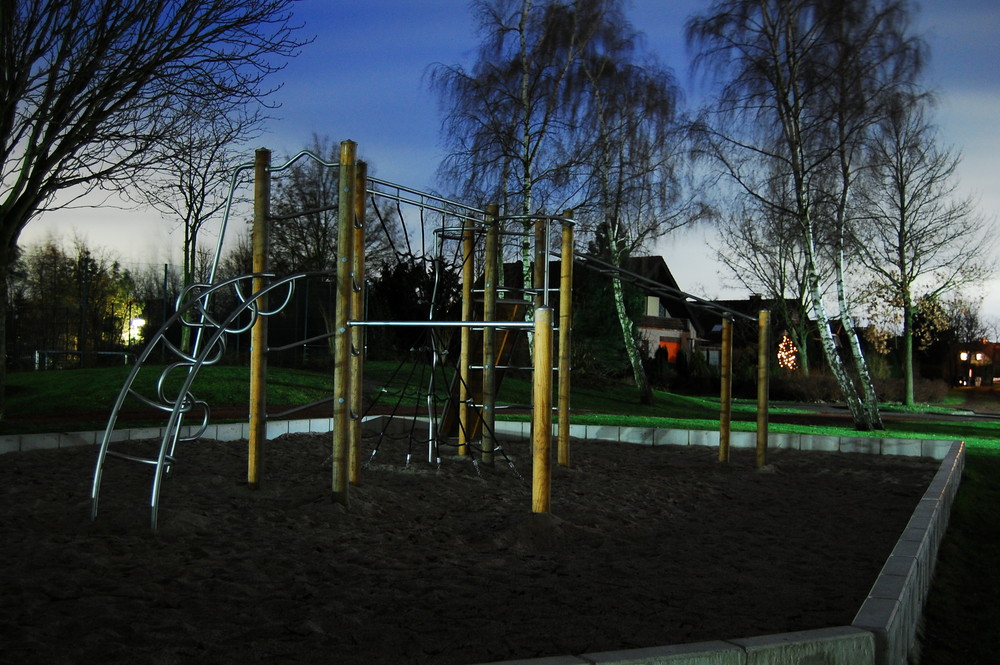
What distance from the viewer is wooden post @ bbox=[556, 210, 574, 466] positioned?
798cm

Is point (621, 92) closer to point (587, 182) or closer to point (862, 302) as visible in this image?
point (587, 182)

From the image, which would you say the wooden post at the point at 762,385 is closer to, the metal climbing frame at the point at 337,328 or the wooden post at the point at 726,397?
the wooden post at the point at 726,397

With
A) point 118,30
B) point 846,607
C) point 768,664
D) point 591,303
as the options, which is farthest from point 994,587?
point 591,303

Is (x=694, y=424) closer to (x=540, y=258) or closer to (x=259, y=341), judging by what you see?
(x=540, y=258)

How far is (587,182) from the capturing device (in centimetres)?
2158

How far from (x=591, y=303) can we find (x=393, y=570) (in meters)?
27.8

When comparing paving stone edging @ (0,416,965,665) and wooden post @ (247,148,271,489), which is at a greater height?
wooden post @ (247,148,271,489)

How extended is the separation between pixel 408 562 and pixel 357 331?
211cm

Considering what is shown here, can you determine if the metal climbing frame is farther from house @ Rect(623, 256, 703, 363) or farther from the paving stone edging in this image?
house @ Rect(623, 256, 703, 363)

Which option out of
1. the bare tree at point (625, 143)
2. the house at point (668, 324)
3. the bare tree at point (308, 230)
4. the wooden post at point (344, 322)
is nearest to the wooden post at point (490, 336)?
the wooden post at point (344, 322)

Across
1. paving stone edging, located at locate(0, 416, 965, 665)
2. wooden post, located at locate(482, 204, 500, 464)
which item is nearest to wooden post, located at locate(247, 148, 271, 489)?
wooden post, located at locate(482, 204, 500, 464)

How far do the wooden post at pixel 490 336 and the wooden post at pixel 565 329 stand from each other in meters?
0.63

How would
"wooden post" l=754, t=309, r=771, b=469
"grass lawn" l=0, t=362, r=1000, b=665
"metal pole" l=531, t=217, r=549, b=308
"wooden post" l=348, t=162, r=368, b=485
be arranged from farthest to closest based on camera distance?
"wooden post" l=754, t=309, r=771, b=469
"metal pole" l=531, t=217, r=549, b=308
"wooden post" l=348, t=162, r=368, b=485
"grass lawn" l=0, t=362, r=1000, b=665

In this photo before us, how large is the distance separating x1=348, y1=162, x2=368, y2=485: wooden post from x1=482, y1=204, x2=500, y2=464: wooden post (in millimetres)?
2045
